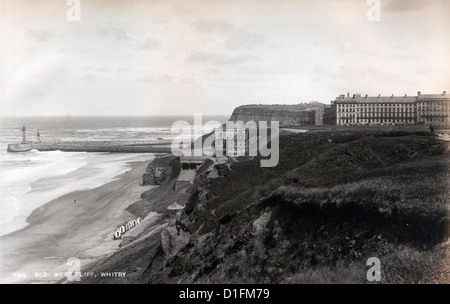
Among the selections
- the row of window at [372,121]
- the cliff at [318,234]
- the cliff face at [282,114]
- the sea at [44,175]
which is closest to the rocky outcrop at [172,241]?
the cliff at [318,234]

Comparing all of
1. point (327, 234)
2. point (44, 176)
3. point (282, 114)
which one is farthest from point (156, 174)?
point (282, 114)

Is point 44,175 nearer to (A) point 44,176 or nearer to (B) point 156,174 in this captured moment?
(A) point 44,176

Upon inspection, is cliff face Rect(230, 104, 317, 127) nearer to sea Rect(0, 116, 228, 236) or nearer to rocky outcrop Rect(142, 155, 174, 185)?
sea Rect(0, 116, 228, 236)

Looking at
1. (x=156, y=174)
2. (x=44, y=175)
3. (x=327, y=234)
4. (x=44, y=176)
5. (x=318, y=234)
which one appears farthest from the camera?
(x=44, y=175)

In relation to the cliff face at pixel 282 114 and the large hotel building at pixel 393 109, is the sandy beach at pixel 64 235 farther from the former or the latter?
the cliff face at pixel 282 114

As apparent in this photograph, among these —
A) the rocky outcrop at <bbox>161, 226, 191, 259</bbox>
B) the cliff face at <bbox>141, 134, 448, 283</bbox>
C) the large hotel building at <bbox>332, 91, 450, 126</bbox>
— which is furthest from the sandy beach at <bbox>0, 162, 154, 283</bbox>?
the large hotel building at <bbox>332, 91, 450, 126</bbox>
